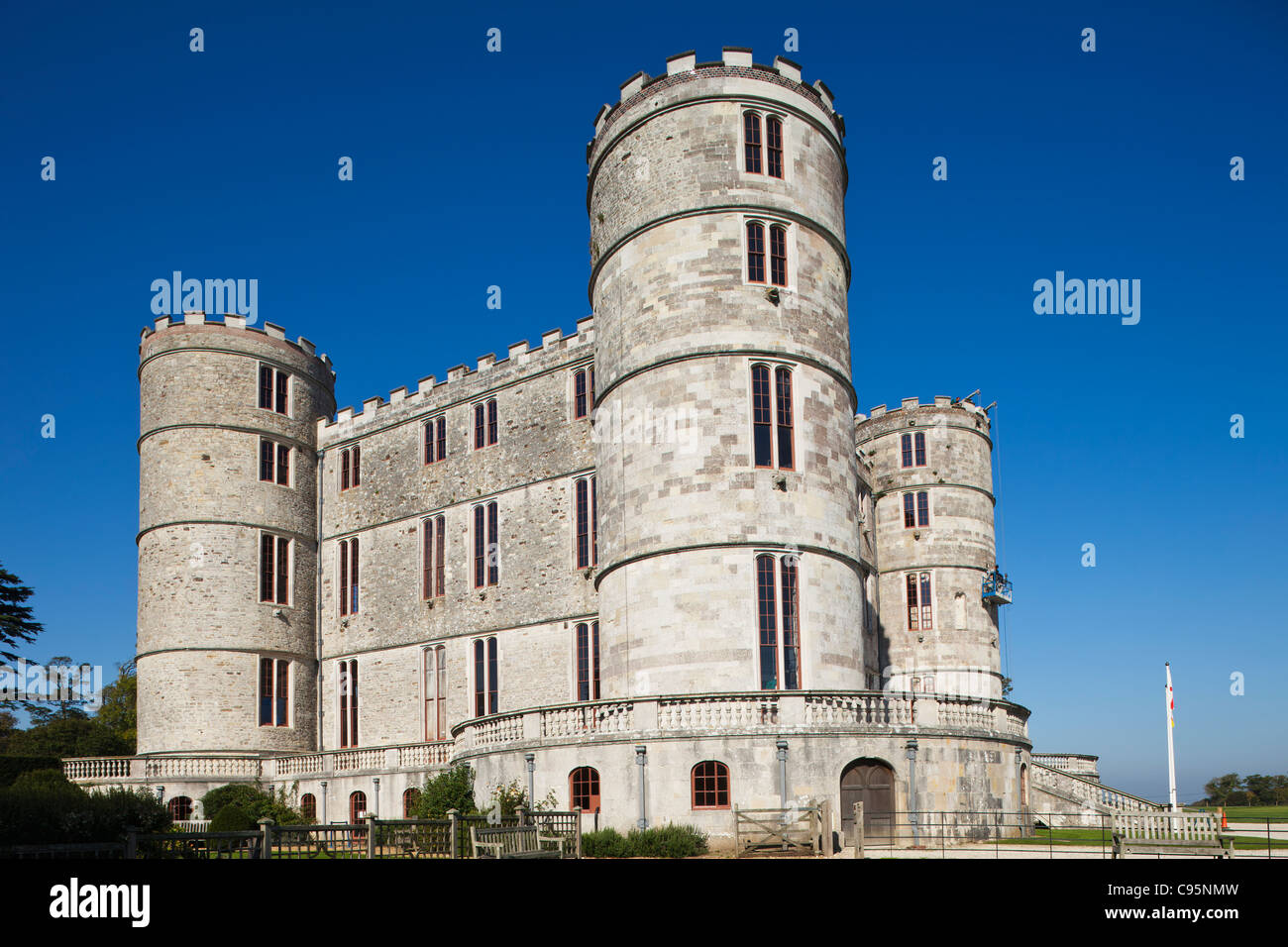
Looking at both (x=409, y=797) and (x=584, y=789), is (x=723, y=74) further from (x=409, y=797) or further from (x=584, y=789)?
(x=409, y=797)

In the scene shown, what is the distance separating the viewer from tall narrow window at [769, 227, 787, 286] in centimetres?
2992

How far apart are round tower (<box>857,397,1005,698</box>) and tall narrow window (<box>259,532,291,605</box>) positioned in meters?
22.7

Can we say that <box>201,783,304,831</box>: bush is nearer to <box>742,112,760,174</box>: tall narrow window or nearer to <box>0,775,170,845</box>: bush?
<box>0,775,170,845</box>: bush

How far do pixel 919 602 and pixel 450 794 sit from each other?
21.4m

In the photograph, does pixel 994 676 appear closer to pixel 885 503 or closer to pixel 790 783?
pixel 885 503

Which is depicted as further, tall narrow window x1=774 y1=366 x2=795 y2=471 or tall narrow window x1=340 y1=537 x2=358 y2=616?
tall narrow window x1=340 y1=537 x2=358 y2=616

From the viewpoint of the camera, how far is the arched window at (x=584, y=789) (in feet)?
83.6

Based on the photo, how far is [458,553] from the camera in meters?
39.4

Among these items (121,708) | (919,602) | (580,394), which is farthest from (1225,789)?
(121,708)

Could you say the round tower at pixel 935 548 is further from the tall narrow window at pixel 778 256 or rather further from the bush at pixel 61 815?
the bush at pixel 61 815

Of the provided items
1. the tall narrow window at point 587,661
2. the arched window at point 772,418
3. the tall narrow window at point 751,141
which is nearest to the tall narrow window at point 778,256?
the tall narrow window at point 751,141

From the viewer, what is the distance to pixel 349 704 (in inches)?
1660

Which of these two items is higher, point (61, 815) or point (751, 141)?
point (751, 141)

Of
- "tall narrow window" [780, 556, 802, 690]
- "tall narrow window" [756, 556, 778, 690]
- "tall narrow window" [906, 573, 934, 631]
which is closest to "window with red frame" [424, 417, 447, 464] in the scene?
"tall narrow window" [756, 556, 778, 690]
